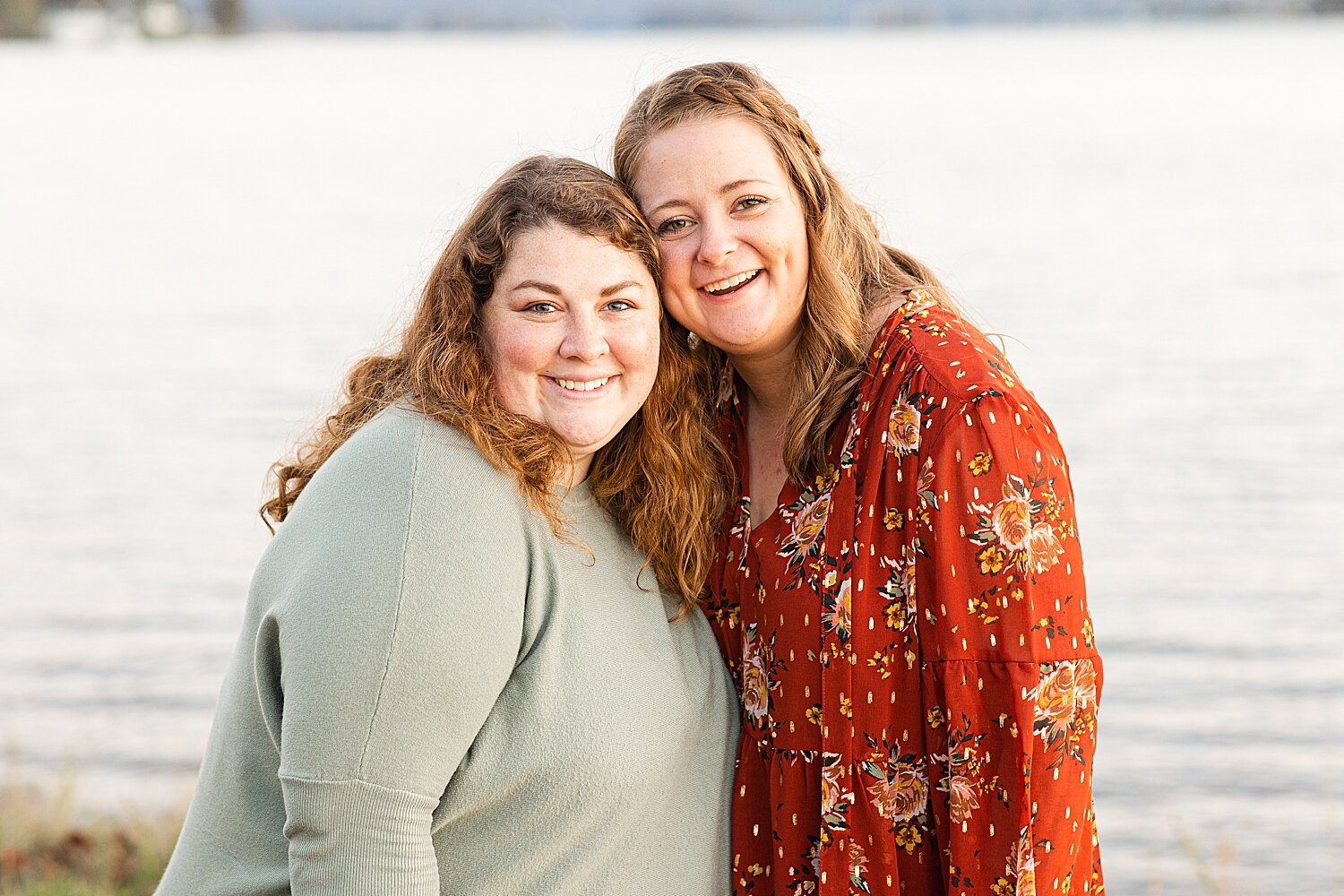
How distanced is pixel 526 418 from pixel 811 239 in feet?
2.48

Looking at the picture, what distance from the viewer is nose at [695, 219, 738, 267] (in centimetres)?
287

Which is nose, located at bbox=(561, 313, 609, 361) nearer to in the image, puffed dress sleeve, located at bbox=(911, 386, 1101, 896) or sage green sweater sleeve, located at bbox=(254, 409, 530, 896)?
sage green sweater sleeve, located at bbox=(254, 409, 530, 896)

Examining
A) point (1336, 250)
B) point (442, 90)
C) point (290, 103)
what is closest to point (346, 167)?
point (1336, 250)

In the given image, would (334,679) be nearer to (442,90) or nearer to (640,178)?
(640,178)

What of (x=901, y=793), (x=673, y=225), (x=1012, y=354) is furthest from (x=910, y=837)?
(x=1012, y=354)

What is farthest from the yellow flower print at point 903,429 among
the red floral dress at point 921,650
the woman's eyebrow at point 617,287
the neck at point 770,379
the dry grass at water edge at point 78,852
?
the dry grass at water edge at point 78,852

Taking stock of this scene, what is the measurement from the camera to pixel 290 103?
177 feet

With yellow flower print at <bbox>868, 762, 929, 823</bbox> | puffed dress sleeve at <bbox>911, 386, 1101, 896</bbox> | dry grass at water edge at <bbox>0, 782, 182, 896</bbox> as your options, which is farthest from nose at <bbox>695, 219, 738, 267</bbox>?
dry grass at water edge at <bbox>0, 782, 182, 896</bbox>

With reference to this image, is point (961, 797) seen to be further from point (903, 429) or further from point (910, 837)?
point (903, 429)

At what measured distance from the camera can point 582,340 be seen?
103 inches

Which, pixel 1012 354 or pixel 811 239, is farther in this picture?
pixel 1012 354

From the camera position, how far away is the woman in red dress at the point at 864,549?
8.42ft

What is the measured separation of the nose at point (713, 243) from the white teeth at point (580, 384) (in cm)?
36

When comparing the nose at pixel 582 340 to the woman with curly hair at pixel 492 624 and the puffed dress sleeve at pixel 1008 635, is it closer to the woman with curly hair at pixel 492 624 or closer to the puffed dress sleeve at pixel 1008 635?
the woman with curly hair at pixel 492 624
